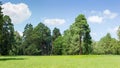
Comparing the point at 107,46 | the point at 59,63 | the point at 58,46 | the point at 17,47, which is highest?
the point at 107,46

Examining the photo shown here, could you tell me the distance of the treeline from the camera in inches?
3501

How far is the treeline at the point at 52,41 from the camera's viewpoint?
8894 cm

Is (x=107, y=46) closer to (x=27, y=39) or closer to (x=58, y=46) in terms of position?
(x=58, y=46)

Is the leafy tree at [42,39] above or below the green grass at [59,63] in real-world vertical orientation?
above

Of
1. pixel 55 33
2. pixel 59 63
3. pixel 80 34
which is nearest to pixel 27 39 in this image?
pixel 55 33

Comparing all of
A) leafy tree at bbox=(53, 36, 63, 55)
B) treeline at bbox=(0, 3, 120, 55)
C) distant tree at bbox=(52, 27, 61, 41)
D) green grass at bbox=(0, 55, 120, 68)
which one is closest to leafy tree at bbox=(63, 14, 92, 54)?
treeline at bbox=(0, 3, 120, 55)

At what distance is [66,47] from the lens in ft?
343

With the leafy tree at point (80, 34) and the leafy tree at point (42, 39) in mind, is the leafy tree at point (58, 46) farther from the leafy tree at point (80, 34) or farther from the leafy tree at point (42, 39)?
the leafy tree at point (80, 34)

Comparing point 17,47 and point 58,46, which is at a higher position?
point 58,46

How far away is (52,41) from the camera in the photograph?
121 metres

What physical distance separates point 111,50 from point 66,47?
92.5 feet

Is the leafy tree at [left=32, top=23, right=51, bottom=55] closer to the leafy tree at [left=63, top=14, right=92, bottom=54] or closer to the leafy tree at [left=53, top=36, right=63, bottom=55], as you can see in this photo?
the leafy tree at [left=53, top=36, right=63, bottom=55]

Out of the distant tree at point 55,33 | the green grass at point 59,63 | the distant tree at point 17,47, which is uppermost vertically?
the distant tree at point 55,33

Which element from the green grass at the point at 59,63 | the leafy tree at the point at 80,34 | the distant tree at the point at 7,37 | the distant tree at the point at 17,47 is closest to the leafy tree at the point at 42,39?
the distant tree at the point at 17,47
